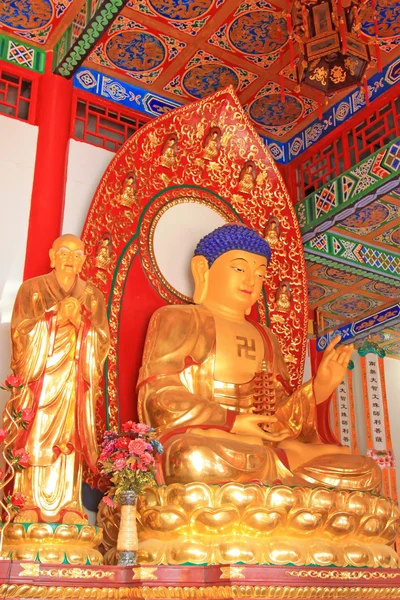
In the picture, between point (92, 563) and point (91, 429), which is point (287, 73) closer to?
point (91, 429)

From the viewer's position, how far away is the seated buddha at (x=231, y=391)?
3768mm

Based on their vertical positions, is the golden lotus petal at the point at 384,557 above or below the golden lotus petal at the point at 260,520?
below

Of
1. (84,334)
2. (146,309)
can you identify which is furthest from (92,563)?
(146,309)

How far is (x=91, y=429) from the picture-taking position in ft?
12.4

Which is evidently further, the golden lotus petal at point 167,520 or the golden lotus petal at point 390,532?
the golden lotus petal at point 390,532

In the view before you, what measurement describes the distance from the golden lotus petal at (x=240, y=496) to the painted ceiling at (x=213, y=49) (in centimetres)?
253

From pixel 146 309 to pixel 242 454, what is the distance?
60.3 inches

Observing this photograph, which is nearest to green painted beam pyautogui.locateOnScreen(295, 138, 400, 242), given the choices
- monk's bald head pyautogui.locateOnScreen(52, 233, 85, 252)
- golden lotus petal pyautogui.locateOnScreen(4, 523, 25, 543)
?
monk's bald head pyautogui.locateOnScreen(52, 233, 85, 252)

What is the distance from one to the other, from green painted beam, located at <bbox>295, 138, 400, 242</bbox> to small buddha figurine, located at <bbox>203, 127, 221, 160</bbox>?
98 cm

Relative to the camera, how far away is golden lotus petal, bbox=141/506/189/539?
3510 mm

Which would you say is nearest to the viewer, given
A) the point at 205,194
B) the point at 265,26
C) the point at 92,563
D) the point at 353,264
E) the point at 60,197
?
the point at 92,563

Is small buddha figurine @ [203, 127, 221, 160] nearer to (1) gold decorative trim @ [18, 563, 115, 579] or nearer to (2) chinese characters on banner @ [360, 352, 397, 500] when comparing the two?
(1) gold decorative trim @ [18, 563, 115, 579]

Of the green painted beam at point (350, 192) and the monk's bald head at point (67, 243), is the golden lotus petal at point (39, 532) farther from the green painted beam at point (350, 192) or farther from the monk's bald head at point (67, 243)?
the green painted beam at point (350, 192)

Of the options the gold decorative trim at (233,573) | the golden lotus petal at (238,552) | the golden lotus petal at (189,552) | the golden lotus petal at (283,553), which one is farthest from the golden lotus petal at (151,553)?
the golden lotus petal at (283,553)
